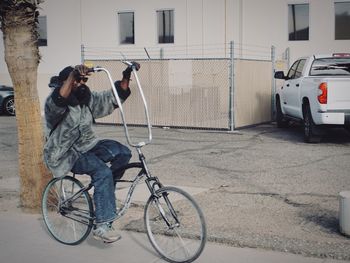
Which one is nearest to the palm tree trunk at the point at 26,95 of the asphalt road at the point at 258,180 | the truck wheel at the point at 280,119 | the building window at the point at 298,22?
the asphalt road at the point at 258,180

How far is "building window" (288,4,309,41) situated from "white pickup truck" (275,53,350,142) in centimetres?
526

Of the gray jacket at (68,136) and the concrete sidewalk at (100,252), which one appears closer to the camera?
the concrete sidewalk at (100,252)

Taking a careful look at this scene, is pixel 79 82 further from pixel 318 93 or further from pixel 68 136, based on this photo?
pixel 318 93

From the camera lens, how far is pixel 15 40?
6.98m

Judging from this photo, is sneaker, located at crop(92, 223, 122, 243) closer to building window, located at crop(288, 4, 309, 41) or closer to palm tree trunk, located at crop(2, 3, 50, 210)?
palm tree trunk, located at crop(2, 3, 50, 210)

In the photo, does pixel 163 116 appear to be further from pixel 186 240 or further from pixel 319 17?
pixel 186 240

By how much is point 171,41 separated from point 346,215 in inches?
671

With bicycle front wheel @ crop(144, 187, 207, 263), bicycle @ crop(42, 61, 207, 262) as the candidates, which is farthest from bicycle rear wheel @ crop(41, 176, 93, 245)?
bicycle front wheel @ crop(144, 187, 207, 263)

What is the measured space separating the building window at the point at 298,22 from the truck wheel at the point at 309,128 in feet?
25.2

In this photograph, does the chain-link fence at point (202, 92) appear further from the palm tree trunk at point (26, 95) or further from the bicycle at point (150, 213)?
the bicycle at point (150, 213)

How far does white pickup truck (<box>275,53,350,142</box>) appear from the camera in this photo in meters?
11.9

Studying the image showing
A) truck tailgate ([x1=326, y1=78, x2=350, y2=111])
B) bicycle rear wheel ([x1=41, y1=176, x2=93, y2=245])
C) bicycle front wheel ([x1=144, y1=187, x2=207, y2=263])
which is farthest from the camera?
truck tailgate ([x1=326, y1=78, x2=350, y2=111])

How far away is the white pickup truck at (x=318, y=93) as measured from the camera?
468 inches

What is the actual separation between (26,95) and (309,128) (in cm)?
741
